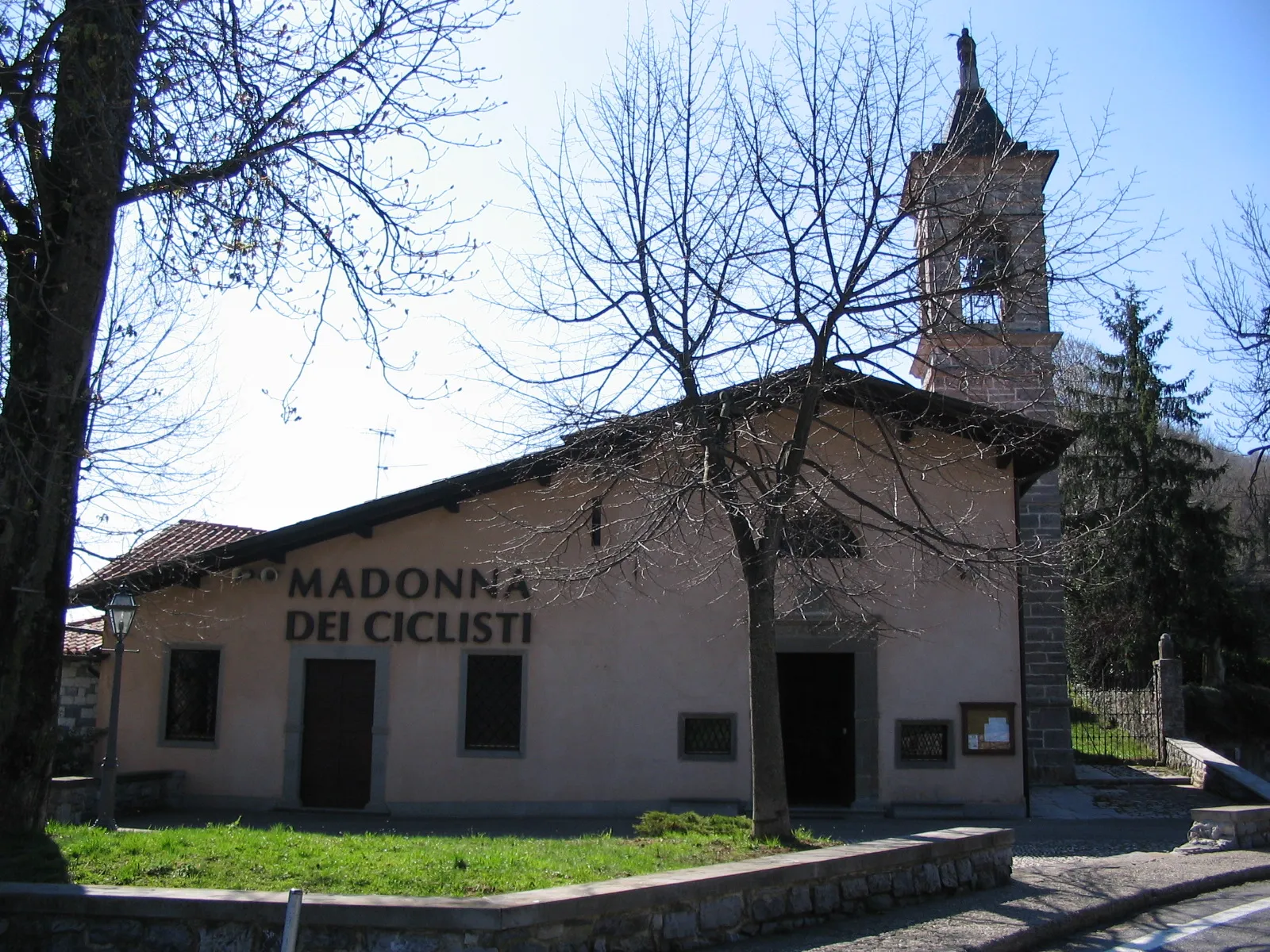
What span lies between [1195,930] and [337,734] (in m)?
11.1

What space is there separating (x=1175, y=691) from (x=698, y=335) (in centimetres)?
1349

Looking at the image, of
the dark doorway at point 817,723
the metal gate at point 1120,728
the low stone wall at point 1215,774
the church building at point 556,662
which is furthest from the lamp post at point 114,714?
the metal gate at point 1120,728

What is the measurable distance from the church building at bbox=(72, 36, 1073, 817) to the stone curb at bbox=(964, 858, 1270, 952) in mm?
4841

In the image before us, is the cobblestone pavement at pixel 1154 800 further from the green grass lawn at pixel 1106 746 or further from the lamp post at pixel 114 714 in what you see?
the lamp post at pixel 114 714

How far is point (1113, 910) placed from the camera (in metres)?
8.24

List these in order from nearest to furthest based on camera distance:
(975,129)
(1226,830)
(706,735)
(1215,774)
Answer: (975,129) < (1226,830) < (706,735) < (1215,774)

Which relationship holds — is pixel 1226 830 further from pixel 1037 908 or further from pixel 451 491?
pixel 451 491

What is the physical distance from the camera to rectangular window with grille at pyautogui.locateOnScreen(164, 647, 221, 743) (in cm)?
1587

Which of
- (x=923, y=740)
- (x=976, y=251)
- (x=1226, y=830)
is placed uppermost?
(x=976, y=251)

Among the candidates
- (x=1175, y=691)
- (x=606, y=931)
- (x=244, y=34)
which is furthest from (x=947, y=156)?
(x=1175, y=691)

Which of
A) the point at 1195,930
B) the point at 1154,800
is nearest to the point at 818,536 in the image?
the point at 1195,930

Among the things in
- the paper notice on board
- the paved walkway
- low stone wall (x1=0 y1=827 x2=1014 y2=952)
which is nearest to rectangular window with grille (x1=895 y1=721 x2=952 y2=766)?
the paper notice on board

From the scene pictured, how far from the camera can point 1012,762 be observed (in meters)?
14.6

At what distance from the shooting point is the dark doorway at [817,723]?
51.1 feet
